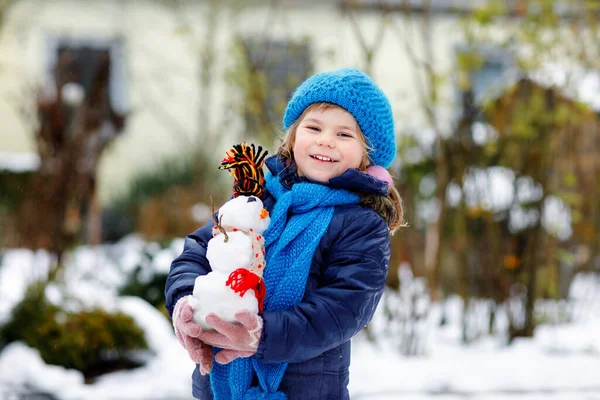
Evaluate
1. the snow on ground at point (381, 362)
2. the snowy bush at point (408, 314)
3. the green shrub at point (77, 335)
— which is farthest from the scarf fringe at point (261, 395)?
the snowy bush at point (408, 314)

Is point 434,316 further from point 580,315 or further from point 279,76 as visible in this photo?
point 279,76

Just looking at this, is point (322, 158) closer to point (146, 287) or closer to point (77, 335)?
point (77, 335)

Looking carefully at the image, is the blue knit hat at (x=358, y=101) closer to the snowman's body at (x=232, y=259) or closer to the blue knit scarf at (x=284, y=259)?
the blue knit scarf at (x=284, y=259)

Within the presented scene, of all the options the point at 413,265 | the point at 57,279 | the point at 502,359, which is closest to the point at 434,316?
the point at 413,265

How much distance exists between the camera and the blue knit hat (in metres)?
1.68

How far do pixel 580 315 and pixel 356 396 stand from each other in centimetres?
275

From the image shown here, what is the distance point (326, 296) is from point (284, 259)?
0.15m

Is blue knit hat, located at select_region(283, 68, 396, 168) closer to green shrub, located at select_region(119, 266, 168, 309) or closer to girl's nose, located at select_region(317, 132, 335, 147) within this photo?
girl's nose, located at select_region(317, 132, 335, 147)

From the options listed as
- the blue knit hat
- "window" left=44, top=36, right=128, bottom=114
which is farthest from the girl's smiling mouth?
"window" left=44, top=36, right=128, bottom=114

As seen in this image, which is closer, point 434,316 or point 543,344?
point 543,344

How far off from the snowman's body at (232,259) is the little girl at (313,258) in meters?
0.03

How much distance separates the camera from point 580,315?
557 centimetres

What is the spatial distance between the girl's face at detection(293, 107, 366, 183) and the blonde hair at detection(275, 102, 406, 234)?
0.7 inches

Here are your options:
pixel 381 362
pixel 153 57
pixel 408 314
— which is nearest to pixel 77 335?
pixel 381 362
